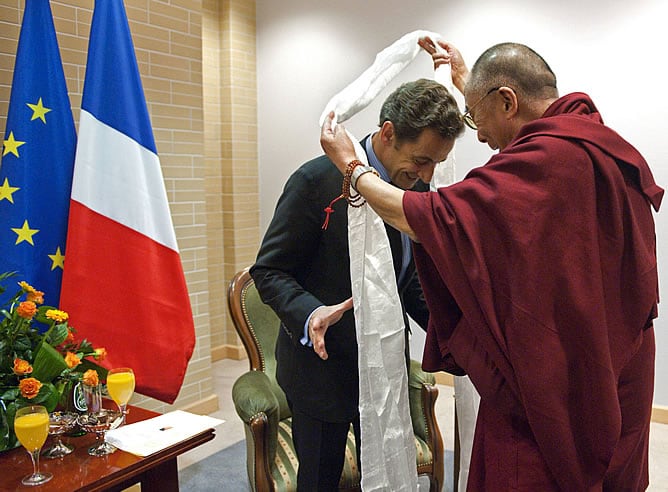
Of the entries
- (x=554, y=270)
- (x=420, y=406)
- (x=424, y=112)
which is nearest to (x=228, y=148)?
(x=420, y=406)

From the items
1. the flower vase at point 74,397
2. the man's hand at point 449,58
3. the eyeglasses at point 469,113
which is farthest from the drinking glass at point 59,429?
the man's hand at point 449,58

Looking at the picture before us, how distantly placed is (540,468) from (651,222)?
53 cm

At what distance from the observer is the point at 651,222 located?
48.3 inches

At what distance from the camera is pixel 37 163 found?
222 centimetres

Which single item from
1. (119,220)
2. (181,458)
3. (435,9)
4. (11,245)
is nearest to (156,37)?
(119,220)

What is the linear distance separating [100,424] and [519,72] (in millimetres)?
1433

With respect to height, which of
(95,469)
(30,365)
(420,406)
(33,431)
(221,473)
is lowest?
(221,473)

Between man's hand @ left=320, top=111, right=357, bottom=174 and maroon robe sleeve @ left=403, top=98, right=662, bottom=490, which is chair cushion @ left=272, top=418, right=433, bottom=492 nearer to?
maroon robe sleeve @ left=403, top=98, right=662, bottom=490

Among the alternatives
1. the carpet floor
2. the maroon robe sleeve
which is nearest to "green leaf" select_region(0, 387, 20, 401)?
the maroon robe sleeve

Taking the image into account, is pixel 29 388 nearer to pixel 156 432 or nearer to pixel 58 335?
pixel 58 335

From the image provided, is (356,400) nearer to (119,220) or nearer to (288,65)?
(119,220)

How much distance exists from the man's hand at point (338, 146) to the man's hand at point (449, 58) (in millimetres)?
639

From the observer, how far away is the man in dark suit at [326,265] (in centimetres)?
158

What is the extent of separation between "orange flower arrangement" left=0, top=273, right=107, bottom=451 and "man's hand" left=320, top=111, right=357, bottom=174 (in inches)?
37.1
